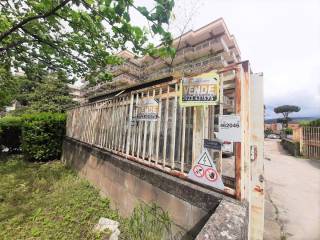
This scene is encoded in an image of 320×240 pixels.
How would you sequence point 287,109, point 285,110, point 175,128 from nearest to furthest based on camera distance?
1. point 175,128
2. point 287,109
3. point 285,110

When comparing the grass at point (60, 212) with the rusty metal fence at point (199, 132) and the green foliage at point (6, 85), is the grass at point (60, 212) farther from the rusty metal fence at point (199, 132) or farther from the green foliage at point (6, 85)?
the green foliage at point (6, 85)

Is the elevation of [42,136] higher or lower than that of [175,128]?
lower

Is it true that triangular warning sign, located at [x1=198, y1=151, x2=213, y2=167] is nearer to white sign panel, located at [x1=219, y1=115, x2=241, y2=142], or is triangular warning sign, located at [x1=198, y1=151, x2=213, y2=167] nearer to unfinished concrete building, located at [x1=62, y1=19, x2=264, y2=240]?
unfinished concrete building, located at [x1=62, y1=19, x2=264, y2=240]

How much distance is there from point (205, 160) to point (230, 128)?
488mm

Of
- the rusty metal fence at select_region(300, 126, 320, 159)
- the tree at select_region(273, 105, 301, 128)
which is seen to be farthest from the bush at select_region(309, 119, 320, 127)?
the tree at select_region(273, 105, 301, 128)

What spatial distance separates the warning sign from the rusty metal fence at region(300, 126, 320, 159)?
17.6 metres

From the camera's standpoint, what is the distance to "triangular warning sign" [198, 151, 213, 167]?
2.06 m

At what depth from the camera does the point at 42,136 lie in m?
7.67

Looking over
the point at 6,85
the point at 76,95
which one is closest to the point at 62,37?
the point at 6,85

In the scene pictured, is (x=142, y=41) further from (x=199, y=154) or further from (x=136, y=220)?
(x=136, y=220)

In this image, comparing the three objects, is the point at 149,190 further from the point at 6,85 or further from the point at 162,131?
the point at 6,85

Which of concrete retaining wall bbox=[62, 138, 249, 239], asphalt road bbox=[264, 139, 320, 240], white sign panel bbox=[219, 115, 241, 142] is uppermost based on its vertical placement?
white sign panel bbox=[219, 115, 241, 142]

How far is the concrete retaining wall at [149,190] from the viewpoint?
1996mm

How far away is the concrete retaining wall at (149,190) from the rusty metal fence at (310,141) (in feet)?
57.6
